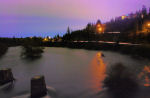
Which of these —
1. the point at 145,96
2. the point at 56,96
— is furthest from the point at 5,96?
the point at 145,96

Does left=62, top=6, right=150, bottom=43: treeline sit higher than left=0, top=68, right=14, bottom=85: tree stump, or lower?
higher

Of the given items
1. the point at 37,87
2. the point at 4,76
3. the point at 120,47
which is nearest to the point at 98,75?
the point at 37,87

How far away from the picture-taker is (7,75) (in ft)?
15.9

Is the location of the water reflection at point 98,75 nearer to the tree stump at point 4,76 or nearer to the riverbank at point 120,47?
the tree stump at point 4,76

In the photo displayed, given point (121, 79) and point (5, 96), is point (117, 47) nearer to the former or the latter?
point (121, 79)

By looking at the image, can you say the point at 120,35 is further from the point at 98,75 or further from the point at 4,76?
the point at 4,76

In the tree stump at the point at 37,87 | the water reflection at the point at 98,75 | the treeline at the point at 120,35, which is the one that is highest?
the treeline at the point at 120,35

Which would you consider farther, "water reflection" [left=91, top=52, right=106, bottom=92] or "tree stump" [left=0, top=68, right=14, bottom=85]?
"water reflection" [left=91, top=52, right=106, bottom=92]

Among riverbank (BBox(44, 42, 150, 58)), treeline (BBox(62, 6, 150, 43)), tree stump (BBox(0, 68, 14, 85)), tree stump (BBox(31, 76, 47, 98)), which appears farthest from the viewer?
treeline (BBox(62, 6, 150, 43))

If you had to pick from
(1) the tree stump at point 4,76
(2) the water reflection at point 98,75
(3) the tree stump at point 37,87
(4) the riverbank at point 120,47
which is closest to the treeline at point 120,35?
(4) the riverbank at point 120,47

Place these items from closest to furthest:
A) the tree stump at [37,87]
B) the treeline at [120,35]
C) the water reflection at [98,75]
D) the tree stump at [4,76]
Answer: the tree stump at [37,87] → the tree stump at [4,76] → the water reflection at [98,75] → the treeline at [120,35]

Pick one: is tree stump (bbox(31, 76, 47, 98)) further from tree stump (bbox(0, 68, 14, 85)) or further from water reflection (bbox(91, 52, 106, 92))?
water reflection (bbox(91, 52, 106, 92))

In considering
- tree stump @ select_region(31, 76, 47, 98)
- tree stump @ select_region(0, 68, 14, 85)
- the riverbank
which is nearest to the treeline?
the riverbank

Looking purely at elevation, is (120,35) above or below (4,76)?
above
